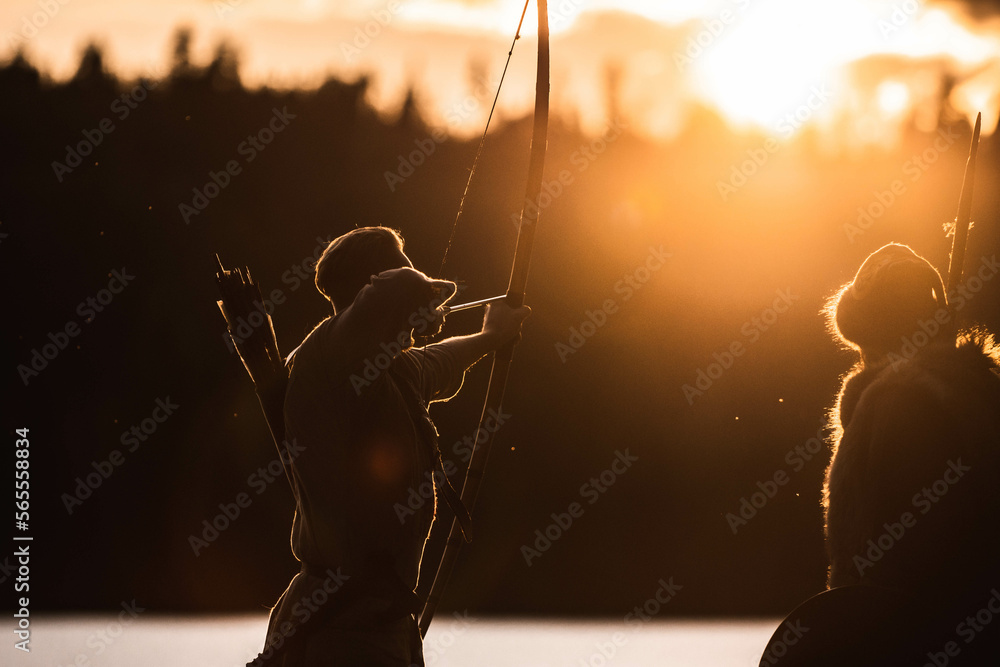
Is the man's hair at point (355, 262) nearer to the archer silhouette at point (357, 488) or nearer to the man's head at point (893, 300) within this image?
the archer silhouette at point (357, 488)

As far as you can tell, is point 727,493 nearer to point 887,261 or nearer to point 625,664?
point 625,664

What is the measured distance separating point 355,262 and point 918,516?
1.31 meters

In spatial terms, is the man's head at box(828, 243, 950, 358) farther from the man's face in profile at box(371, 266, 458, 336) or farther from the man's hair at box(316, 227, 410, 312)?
the man's hair at box(316, 227, 410, 312)

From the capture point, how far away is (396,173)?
14.7 meters

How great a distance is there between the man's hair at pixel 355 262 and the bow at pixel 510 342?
705 mm

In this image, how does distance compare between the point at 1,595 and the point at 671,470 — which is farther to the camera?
the point at 671,470

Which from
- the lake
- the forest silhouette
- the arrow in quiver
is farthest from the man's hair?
the forest silhouette

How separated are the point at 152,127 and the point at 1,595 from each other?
6719mm

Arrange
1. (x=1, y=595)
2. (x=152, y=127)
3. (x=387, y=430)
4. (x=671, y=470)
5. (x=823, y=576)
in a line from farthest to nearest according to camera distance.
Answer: (x=152, y=127)
(x=671, y=470)
(x=823, y=576)
(x=1, y=595)
(x=387, y=430)

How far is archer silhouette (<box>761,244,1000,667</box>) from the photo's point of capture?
2246mm

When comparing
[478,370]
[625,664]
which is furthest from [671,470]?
[625,664]

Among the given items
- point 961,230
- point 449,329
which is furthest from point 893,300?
point 449,329

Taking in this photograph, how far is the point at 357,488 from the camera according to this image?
207 cm

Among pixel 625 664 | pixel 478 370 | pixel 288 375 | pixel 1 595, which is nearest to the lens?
pixel 288 375
